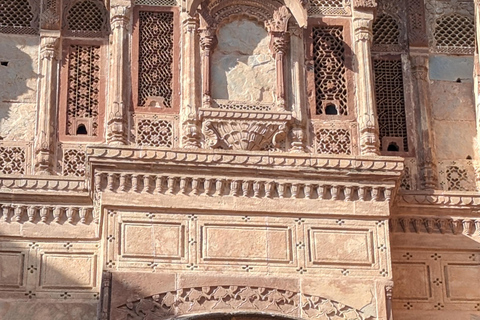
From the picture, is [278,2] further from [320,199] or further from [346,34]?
[320,199]

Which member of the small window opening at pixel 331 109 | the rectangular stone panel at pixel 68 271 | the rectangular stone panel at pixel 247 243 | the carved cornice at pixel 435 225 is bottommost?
the rectangular stone panel at pixel 68 271

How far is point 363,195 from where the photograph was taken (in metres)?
13.7

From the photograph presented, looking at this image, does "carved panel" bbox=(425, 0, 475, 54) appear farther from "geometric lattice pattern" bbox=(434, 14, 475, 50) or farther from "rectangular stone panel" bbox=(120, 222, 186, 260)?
"rectangular stone panel" bbox=(120, 222, 186, 260)

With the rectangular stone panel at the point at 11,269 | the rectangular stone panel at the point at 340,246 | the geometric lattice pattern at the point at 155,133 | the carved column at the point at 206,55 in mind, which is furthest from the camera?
the carved column at the point at 206,55

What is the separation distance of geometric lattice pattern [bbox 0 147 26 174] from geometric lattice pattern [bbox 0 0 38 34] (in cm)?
134

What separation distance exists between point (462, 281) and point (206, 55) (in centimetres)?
330

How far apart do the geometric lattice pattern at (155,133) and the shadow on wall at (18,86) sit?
1186 millimetres

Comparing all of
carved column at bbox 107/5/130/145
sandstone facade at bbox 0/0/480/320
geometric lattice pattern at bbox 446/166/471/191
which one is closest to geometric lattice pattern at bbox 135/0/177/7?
sandstone facade at bbox 0/0/480/320

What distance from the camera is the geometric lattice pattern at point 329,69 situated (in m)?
14.5

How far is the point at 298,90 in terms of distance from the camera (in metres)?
14.4

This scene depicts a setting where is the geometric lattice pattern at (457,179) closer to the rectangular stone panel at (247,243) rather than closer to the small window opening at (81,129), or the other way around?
the rectangular stone panel at (247,243)

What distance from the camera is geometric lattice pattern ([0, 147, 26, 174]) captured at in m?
14.4

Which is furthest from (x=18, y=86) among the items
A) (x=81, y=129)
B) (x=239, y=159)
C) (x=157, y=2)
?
(x=239, y=159)

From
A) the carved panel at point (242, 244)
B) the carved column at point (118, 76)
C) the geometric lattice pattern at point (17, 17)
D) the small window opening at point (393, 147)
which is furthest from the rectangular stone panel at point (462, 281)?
the geometric lattice pattern at point (17, 17)
